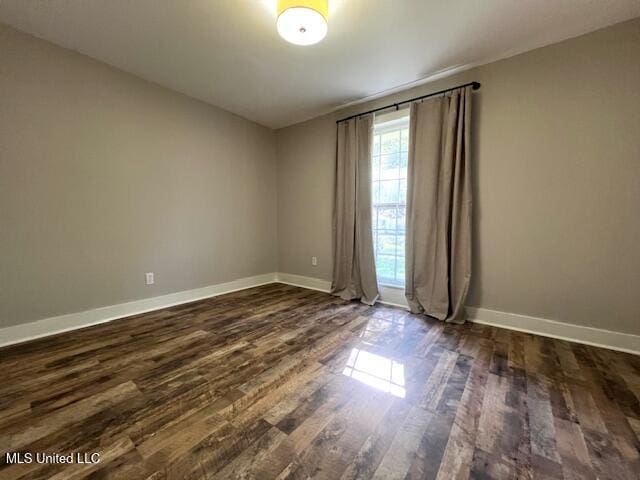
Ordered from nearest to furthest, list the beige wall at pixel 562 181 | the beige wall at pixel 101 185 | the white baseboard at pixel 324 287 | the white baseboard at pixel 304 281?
the beige wall at pixel 562 181 < the beige wall at pixel 101 185 < the white baseboard at pixel 324 287 < the white baseboard at pixel 304 281

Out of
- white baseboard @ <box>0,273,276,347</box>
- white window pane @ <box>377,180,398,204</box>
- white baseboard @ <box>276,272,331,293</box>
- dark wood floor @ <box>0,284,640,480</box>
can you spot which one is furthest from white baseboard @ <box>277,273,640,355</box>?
white baseboard @ <box>0,273,276,347</box>

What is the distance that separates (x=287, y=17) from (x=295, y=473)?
246 cm

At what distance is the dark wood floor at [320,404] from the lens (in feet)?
3.43

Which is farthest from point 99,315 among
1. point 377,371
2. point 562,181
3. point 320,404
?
point 562,181

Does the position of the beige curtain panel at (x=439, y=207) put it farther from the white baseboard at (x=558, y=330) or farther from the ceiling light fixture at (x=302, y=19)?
the ceiling light fixture at (x=302, y=19)

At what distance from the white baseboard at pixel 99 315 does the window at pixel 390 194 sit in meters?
2.19

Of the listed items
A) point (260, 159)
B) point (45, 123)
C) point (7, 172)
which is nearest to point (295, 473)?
point (7, 172)

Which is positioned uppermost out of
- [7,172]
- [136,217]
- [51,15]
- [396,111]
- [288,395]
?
[51,15]

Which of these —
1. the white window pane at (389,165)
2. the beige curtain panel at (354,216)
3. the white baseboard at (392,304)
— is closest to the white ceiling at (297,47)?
the beige curtain panel at (354,216)

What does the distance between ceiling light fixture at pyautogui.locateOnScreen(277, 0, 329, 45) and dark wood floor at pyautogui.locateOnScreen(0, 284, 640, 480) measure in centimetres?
231

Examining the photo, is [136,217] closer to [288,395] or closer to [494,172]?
[288,395]

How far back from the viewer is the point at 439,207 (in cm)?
266

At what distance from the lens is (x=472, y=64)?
8.04 ft

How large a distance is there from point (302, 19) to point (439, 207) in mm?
2032
